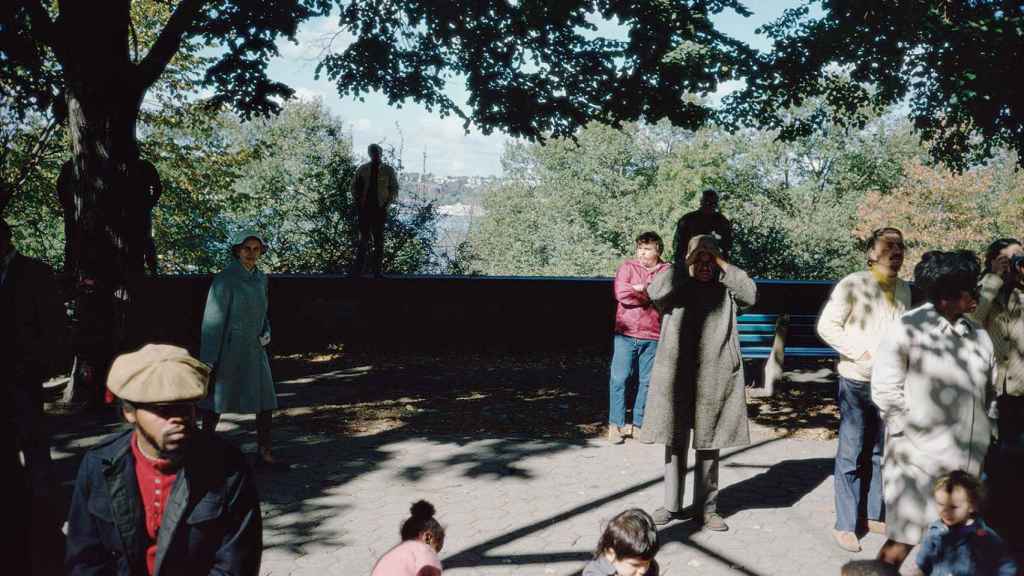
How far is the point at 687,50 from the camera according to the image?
11562 mm

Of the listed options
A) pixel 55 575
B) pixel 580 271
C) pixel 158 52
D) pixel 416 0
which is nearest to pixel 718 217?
pixel 416 0

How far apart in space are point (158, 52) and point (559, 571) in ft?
23.9

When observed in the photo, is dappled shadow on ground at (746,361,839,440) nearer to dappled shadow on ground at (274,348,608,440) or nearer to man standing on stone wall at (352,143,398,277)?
dappled shadow on ground at (274,348,608,440)

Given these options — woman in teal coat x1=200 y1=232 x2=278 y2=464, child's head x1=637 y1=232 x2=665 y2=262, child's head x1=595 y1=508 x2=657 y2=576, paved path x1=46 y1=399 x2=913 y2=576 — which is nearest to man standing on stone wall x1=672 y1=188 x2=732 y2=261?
child's head x1=637 y1=232 x2=665 y2=262

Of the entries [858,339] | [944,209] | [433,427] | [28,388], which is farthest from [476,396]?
[944,209]

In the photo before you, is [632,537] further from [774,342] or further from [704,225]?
[704,225]

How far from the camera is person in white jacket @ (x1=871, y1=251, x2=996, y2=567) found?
3572mm

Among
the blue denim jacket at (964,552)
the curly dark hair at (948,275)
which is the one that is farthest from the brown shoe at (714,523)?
the curly dark hair at (948,275)

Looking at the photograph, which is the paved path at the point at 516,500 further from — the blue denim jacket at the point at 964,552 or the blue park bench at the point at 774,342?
the blue park bench at the point at 774,342

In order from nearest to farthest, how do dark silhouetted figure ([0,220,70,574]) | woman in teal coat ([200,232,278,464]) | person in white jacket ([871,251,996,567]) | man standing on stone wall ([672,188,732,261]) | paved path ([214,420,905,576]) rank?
dark silhouetted figure ([0,220,70,574])
person in white jacket ([871,251,996,567])
paved path ([214,420,905,576])
woman in teal coat ([200,232,278,464])
man standing on stone wall ([672,188,732,261])

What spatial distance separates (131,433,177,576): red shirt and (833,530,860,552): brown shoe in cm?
405

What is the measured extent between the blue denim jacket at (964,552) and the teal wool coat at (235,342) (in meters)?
4.53

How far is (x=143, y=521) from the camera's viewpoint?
2359mm

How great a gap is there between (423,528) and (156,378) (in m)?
1.52
